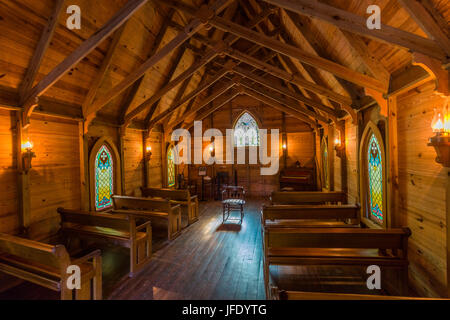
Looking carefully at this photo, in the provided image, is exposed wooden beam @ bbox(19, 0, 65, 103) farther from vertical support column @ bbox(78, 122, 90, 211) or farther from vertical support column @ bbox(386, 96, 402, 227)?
vertical support column @ bbox(386, 96, 402, 227)

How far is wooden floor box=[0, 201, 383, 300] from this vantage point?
320 cm

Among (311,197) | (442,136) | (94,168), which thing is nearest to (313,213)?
(311,197)

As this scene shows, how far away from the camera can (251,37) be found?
413 cm

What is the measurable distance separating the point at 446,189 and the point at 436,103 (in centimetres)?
108

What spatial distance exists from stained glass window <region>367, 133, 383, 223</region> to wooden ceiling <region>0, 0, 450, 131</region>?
99cm

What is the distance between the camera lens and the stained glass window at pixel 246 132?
1052 centimetres

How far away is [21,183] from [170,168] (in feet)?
19.6

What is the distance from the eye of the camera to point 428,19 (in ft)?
6.81

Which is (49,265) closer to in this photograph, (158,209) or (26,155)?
(26,155)

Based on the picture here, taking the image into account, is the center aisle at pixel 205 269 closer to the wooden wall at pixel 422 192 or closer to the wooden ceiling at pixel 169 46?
the wooden wall at pixel 422 192

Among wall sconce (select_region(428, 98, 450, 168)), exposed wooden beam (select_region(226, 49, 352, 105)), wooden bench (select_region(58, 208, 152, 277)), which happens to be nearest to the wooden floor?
wooden bench (select_region(58, 208, 152, 277))

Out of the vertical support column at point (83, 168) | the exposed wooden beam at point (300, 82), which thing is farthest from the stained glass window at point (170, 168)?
the exposed wooden beam at point (300, 82)

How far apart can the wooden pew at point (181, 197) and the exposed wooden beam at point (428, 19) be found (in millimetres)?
6122
